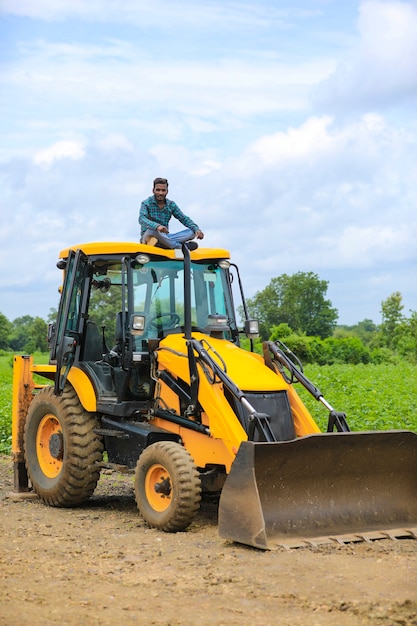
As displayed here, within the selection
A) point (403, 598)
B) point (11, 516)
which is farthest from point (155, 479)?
point (403, 598)

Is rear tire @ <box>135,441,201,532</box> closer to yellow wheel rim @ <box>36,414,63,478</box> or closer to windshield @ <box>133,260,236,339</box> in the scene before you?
windshield @ <box>133,260,236,339</box>

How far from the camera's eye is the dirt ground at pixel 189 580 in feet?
20.5

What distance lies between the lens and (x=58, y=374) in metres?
10.9

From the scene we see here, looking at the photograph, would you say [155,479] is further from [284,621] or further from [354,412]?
[354,412]

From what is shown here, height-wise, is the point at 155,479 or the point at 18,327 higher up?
the point at 18,327

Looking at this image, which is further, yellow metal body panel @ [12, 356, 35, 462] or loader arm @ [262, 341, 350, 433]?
yellow metal body panel @ [12, 356, 35, 462]

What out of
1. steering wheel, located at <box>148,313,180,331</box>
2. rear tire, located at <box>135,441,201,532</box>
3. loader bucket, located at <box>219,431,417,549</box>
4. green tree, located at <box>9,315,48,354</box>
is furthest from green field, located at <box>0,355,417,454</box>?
Result: green tree, located at <box>9,315,48,354</box>

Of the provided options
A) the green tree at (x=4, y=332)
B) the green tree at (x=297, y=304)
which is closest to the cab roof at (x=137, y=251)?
the green tree at (x=297, y=304)

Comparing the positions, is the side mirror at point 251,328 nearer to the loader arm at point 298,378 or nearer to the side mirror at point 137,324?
the loader arm at point 298,378

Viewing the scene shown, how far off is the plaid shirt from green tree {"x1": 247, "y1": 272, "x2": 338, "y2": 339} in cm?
5863

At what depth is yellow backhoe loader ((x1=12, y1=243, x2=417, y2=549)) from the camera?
8.55m

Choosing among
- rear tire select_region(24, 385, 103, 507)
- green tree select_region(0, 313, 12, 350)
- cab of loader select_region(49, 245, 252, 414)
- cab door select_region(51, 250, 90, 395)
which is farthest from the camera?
green tree select_region(0, 313, 12, 350)

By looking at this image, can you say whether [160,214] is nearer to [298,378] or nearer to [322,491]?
[298,378]

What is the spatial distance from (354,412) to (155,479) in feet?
31.0
